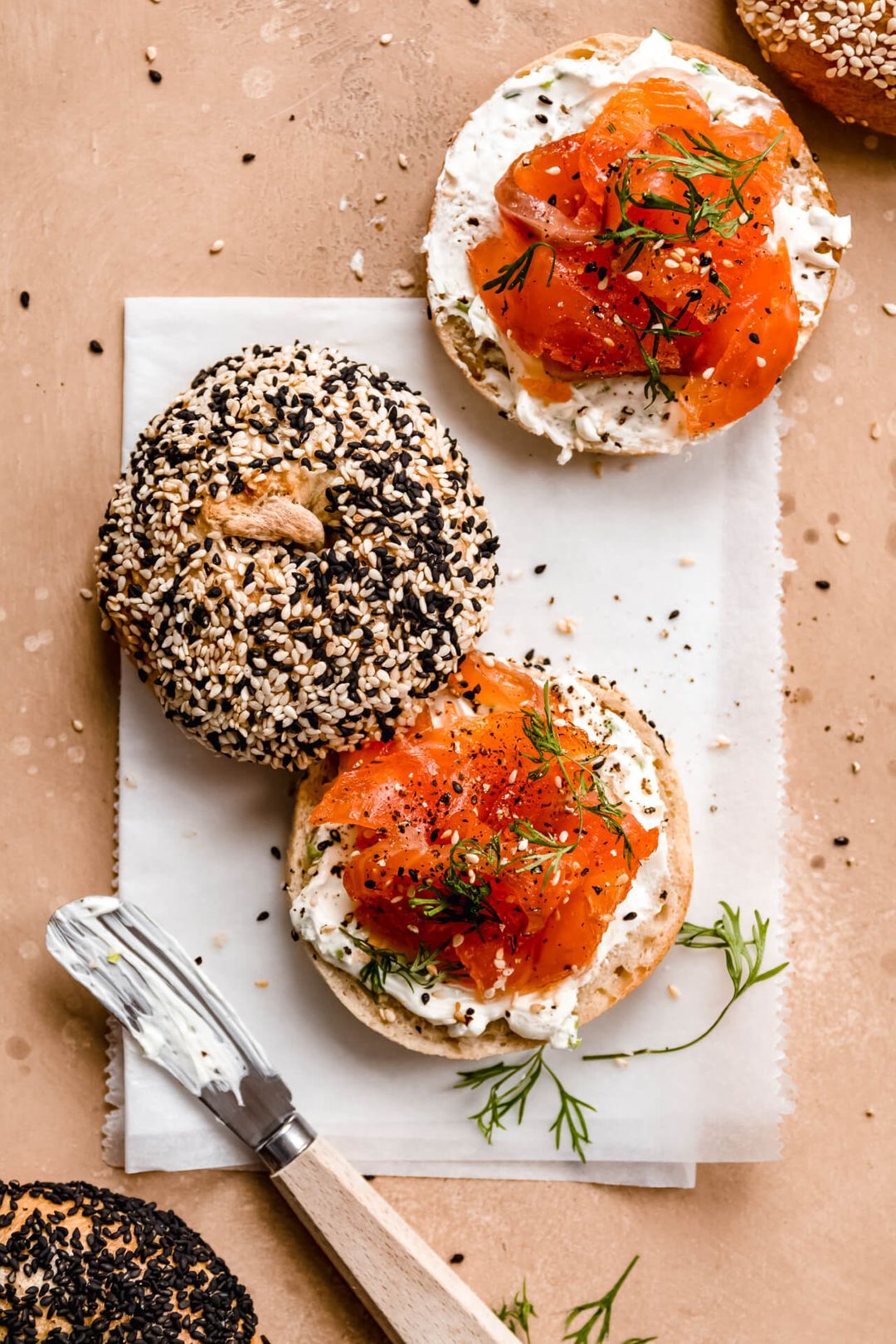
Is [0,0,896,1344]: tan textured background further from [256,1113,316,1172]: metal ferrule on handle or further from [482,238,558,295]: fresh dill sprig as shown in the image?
[482,238,558,295]: fresh dill sprig

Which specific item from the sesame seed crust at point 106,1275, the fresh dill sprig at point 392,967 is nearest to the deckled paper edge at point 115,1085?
the sesame seed crust at point 106,1275

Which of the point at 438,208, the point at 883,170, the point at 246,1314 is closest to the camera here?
the point at 246,1314

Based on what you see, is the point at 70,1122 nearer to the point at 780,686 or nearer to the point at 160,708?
the point at 160,708

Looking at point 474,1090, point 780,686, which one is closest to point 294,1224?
point 474,1090

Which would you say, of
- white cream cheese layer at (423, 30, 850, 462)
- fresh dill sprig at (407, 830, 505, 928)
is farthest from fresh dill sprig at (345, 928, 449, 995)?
white cream cheese layer at (423, 30, 850, 462)

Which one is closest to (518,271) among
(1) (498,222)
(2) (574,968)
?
(1) (498,222)

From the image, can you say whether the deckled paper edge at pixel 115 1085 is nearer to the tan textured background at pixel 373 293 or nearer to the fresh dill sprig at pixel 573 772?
the tan textured background at pixel 373 293

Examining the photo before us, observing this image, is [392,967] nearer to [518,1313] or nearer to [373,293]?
[518,1313]
